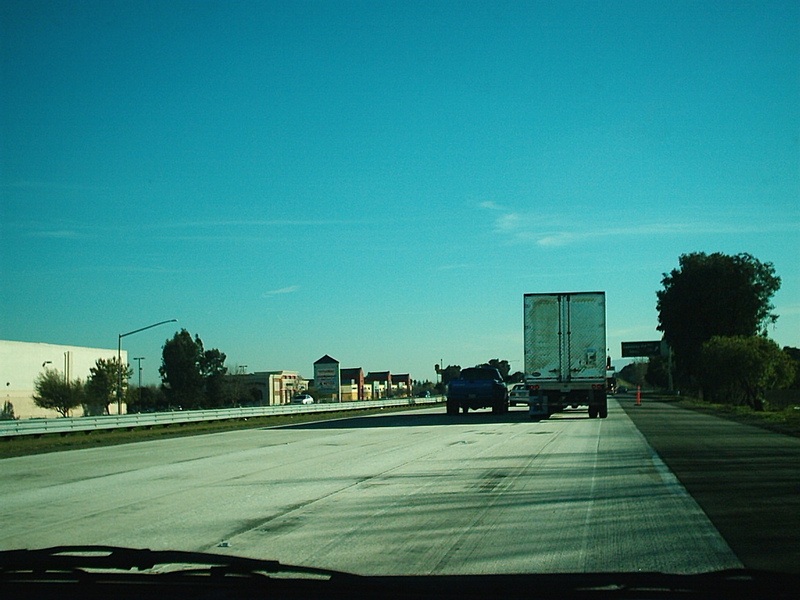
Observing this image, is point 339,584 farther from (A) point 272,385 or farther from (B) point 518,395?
(A) point 272,385

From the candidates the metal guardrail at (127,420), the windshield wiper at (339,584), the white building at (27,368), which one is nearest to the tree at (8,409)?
the white building at (27,368)

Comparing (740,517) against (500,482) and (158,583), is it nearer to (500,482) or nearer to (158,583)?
(500,482)

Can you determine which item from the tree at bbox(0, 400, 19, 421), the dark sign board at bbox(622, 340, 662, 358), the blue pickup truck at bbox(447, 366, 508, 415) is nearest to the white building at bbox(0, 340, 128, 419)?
the tree at bbox(0, 400, 19, 421)

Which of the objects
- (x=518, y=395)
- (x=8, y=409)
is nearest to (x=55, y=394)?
(x=8, y=409)

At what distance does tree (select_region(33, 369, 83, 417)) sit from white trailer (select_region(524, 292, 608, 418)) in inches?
2318

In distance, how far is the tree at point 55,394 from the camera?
75875 mm

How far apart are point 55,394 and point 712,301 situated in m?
59.4

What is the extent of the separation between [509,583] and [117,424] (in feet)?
97.2

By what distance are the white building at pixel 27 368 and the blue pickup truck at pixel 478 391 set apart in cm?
5102

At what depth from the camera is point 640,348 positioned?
12262cm

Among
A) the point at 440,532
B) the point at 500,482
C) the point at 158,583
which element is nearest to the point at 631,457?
the point at 500,482

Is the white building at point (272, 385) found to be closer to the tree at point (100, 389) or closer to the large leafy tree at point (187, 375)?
the large leafy tree at point (187, 375)

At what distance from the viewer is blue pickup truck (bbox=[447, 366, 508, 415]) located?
3788cm

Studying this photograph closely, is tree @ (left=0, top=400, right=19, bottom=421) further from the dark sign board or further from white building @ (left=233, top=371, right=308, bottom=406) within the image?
the dark sign board
